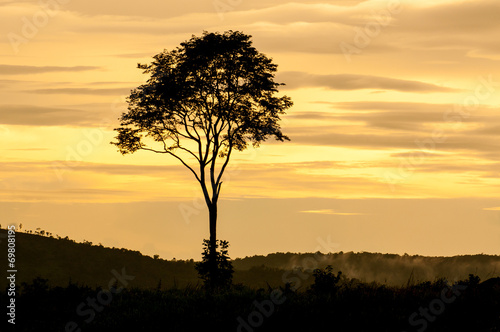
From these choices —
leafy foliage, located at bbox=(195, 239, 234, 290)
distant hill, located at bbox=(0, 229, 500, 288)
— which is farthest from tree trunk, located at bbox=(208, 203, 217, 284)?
distant hill, located at bbox=(0, 229, 500, 288)

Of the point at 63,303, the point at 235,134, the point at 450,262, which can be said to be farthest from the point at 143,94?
the point at 450,262

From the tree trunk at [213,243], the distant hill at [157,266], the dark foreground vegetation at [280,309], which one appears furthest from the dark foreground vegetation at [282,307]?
the distant hill at [157,266]

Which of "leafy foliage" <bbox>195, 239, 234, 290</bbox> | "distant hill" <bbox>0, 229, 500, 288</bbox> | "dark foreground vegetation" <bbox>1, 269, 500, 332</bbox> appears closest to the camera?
"dark foreground vegetation" <bbox>1, 269, 500, 332</bbox>

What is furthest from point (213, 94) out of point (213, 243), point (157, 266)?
point (157, 266)

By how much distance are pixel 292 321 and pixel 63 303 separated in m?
12.3

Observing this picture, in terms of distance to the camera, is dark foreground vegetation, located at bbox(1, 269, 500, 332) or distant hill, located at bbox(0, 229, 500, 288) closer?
dark foreground vegetation, located at bbox(1, 269, 500, 332)

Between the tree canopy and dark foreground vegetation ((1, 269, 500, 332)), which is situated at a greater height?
the tree canopy

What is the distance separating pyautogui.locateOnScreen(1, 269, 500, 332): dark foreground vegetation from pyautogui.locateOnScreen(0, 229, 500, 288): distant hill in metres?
33.8

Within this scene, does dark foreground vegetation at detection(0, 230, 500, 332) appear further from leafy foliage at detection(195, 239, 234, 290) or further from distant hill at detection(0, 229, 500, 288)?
distant hill at detection(0, 229, 500, 288)

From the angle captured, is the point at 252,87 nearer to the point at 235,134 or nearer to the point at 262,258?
the point at 235,134

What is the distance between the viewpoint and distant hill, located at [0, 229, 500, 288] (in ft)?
249

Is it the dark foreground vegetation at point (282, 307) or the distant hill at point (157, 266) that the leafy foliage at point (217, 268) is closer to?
the dark foreground vegetation at point (282, 307)

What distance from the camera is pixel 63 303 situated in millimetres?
33750

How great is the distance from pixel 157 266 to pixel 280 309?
190ft
